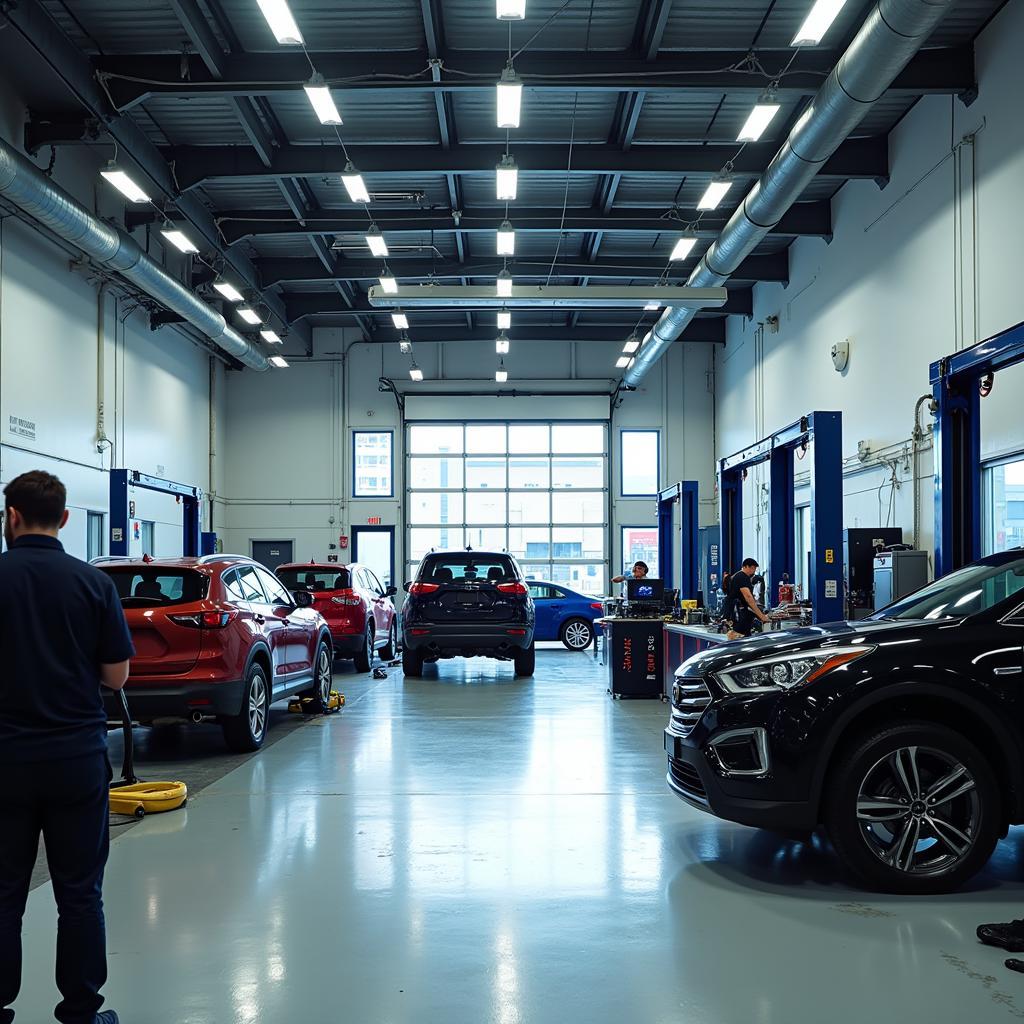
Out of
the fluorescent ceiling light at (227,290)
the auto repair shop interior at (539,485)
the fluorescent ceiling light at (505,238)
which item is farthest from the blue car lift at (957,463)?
the fluorescent ceiling light at (227,290)

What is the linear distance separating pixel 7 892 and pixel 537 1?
1078 centimetres

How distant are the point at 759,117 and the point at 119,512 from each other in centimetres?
954

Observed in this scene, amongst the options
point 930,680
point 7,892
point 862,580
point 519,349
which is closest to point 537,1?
Result: point 862,580

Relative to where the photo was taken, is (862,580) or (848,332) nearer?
(862,580)

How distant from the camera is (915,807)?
4.42m

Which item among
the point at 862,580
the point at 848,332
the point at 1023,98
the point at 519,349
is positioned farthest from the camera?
the point at 519,349

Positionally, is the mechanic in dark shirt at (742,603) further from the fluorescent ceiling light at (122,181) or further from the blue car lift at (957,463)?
the fluorescent ceiling light at (122,181)

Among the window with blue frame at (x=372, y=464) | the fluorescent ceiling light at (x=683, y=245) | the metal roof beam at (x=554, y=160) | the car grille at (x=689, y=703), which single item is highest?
the metal roof beam at (x=554, y=160)

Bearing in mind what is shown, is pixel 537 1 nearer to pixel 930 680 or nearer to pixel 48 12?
pixel 48 12

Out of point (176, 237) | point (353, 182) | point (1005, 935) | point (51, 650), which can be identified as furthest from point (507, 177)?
point (51, 650)

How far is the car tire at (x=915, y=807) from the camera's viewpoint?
14.5 ft

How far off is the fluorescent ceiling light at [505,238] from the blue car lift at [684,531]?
4.38 metres

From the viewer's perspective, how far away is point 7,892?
9.46ft

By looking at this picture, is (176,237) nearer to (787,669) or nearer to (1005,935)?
(787,669)
